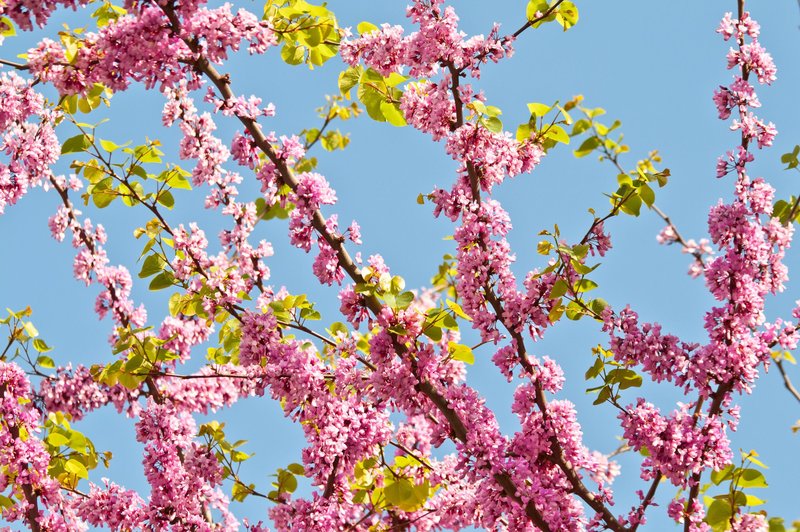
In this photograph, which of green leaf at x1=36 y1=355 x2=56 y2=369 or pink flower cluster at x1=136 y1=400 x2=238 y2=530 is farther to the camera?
green leaf at x1=36 y1=355 x2=56 y2=369

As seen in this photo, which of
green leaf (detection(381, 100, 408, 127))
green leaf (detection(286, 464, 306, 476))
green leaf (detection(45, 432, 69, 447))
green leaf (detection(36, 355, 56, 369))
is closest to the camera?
green leaf (detection(381, 100, 408, 127))

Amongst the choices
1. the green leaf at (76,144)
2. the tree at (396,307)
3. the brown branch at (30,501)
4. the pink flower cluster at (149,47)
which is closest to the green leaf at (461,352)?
the tree at (396,307)

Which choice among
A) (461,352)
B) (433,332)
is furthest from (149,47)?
(461,352)

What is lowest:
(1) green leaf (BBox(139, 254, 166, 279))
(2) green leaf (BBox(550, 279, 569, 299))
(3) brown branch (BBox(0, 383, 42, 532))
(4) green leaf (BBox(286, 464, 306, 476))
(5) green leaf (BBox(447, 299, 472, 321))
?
(3) brown branch (BBox(0, 383, 42, 532))

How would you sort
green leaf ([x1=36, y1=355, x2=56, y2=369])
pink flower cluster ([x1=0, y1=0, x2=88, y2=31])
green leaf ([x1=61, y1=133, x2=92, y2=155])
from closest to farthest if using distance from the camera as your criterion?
1. pink flower cluster ([x1=0, y1=0, x2=88, y2=31])
2. green leaf ([x1=61, y1=133, x2=92, y2=155])
3. green leaf ([x1=36, y1=355, x2=56, y2=369])

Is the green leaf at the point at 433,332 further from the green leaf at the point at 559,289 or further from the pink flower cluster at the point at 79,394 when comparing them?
the pink flower cluster at the point at 79,394

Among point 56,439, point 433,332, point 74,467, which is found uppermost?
point 433,332

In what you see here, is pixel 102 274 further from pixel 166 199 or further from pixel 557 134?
pixel 557 134

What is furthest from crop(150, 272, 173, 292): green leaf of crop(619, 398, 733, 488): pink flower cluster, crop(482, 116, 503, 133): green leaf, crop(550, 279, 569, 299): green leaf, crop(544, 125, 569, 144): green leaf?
crop(619, 398, 733, 488): pink flower cluster

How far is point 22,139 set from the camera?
668cm

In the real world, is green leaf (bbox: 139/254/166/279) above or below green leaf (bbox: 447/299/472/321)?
above

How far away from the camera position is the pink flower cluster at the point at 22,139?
650 centimetres

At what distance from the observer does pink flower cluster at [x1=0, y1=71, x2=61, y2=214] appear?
256 inches

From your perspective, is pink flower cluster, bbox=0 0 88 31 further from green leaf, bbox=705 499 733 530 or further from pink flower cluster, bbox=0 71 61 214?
green leaf, bbox=705 499 733 530
